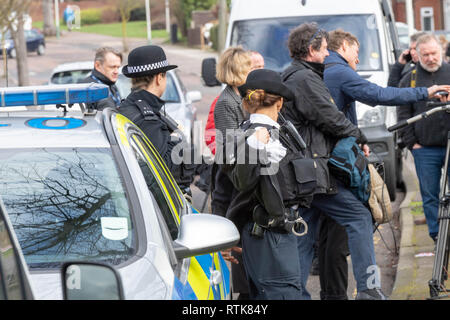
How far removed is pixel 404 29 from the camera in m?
33.0

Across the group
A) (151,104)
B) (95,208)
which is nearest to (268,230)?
(151,104)

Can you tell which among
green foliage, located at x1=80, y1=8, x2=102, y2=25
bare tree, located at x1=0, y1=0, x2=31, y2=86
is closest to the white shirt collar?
bare tree, located at x1=0, y1=0, x2=31, y2=86

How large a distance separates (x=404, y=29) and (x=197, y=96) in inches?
868

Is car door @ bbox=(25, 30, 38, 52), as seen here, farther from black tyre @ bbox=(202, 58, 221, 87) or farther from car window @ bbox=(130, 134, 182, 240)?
car window @ bbox=(130, 134, 182, 240)

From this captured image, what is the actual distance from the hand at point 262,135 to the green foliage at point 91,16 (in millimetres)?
72919

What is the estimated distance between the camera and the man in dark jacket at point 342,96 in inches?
223

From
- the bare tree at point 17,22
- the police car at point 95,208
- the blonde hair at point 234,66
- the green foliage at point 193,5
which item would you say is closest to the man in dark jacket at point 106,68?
the blonde hair at point 234,66

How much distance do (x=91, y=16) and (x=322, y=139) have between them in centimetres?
7264

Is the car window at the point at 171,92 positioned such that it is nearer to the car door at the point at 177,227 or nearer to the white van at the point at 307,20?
the white van at the point at 307,20

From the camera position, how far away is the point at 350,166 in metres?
5.27

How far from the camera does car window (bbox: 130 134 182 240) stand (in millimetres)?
3635

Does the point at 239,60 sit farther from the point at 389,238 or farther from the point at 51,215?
the point at 51,215
